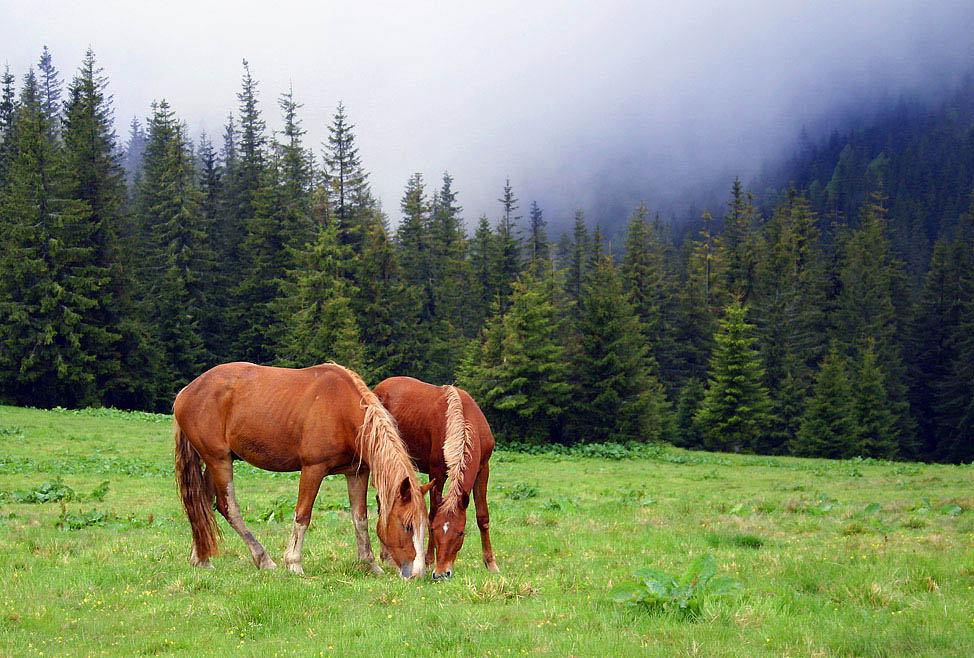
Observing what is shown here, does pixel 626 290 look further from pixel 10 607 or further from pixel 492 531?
pixel 10 607

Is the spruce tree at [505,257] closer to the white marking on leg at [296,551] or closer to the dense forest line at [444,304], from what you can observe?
the dense forest line at [444,304]

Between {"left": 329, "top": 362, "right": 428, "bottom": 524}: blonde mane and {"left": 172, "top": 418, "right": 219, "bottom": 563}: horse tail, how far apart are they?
2.14 metres

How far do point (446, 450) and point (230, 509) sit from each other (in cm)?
271

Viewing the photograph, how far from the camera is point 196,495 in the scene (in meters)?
8.34

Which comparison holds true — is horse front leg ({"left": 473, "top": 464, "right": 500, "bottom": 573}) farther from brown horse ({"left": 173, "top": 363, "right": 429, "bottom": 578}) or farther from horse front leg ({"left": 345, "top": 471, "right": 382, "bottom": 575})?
horse front leg ({"left": 345, "top": 471, "right": 382, "bottom": 575})

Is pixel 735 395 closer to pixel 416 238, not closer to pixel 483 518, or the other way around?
pixel 416 238

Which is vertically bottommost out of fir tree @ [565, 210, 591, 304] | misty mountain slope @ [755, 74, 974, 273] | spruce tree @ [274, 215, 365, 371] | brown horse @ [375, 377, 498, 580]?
brown horse @ [375, 377, 498, 580]

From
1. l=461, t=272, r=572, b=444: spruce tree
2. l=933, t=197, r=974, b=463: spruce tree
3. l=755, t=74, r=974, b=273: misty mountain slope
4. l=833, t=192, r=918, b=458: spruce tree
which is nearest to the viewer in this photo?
l=461, t=272, r=572, b=444: spruce tree

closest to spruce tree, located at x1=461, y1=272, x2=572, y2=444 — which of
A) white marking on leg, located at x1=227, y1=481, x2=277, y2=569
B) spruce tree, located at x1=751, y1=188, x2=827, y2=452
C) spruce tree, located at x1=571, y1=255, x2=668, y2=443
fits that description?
spruce tree, located at x1=571, y1=255, x2=668, y2=443

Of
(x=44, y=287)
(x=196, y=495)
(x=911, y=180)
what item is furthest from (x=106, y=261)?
(x=911, y=180)

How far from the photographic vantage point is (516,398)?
38.8m

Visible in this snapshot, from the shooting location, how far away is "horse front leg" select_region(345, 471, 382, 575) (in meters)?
8.11

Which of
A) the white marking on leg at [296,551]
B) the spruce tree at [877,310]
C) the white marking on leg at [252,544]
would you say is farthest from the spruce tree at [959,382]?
the white marking on leg at [252,544]

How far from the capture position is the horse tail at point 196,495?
320 inches
